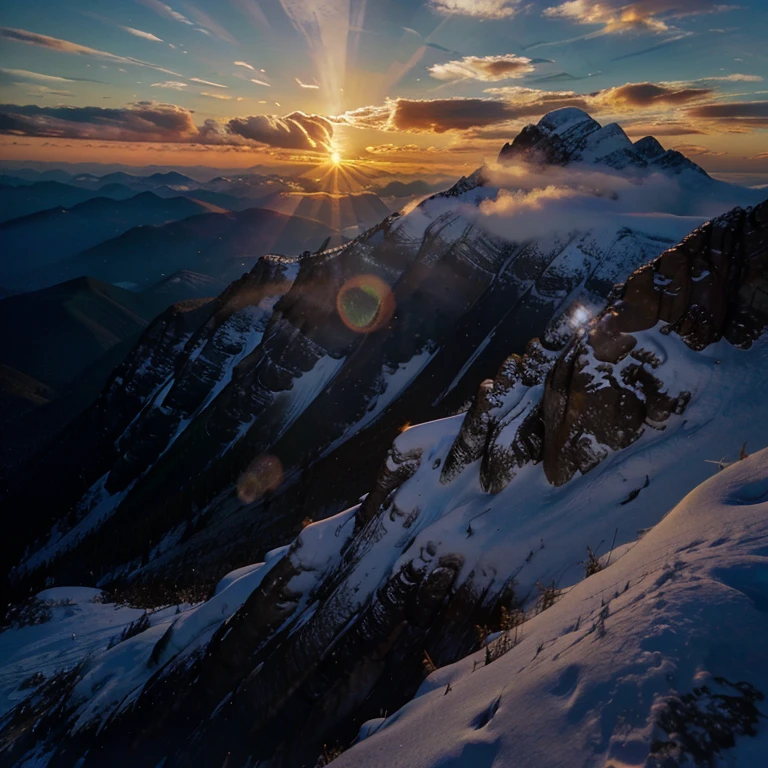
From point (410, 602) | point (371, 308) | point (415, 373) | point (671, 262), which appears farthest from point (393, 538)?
point (371, 308)

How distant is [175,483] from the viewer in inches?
4195

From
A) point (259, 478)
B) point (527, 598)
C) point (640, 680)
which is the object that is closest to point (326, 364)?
point (259, 478)

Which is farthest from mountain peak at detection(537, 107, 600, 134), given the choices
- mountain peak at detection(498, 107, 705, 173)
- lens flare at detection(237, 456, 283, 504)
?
lens flare at detection(237, 456, 283, 504)

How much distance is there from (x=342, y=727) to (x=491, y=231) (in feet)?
346

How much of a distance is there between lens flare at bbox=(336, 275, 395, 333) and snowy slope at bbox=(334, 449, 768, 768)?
103 metres

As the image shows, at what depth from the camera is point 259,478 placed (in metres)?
95.6

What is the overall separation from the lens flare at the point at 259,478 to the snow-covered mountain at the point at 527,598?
57.2 metres

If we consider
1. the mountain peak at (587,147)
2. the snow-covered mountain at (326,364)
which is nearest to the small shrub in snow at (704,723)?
the snow-covered mountain at (326,364)

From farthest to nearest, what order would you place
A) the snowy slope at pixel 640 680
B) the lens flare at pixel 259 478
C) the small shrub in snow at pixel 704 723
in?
1. the lens flare at pixel 259 478
2. the snowy slope at pixel 640 680
3. the small shrub in snow at pixel 704 723

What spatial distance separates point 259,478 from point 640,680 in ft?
318

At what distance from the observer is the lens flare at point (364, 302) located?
4279 inches

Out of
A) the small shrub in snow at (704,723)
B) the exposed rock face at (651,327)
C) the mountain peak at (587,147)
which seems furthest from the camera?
the mountain peak at (587,147)

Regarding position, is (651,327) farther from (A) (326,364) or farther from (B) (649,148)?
(B) (649,148)

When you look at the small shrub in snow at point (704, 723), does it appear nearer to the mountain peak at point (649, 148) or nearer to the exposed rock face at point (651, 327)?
the exposed rock face at point (651, 327)
